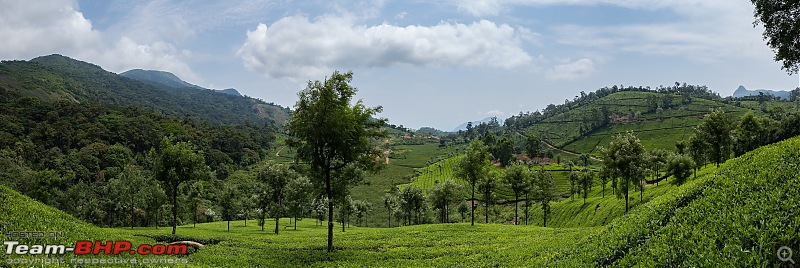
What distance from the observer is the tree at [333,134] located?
28.0m

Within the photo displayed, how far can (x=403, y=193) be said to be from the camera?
8738cm

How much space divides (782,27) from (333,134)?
4284 centimetres

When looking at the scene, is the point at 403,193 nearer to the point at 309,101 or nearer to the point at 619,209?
the point at 619,209

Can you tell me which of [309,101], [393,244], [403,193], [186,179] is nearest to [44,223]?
[309,101]

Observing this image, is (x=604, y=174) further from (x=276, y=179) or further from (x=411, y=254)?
(x=276, y=179)

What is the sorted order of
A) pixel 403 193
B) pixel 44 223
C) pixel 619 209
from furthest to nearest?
pixel 403 193 → pixel 619 209 → pixel 44 223

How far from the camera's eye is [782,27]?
35.2 meters

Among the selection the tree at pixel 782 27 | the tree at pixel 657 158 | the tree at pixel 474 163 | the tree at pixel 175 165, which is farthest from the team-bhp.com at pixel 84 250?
the tree at pixel 657 158

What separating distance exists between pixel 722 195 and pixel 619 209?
66.2 metres

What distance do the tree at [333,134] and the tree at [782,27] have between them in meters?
37.9

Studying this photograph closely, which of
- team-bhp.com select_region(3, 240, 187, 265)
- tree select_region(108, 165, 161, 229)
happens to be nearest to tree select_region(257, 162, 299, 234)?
tree select_region(108, 165, 161, 229)

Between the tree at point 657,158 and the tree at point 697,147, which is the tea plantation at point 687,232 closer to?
the tree at point 657,158

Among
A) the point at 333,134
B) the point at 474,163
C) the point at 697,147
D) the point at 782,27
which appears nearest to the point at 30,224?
the point at 333,134

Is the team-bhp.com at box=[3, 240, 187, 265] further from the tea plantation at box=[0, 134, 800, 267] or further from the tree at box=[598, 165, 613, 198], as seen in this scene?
the tree at box=[598, 165, 613, 198]
